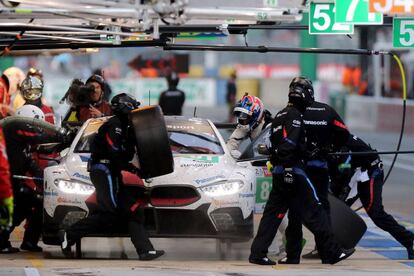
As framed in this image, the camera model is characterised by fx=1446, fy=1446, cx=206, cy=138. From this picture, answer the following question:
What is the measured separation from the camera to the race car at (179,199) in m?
14.2

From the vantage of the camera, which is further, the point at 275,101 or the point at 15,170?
the point at 275,101

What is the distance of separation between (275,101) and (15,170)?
147 feet

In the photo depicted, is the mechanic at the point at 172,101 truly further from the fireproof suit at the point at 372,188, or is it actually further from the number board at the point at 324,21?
the fireproof suit at the point at 372,188

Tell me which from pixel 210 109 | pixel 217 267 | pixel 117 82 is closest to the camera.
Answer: pixel 217 267

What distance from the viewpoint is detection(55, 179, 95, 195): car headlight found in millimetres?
14305

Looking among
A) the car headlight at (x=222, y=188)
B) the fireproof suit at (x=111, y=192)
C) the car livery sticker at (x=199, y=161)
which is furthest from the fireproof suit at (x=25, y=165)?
the car headlight at (x=222, y=188)

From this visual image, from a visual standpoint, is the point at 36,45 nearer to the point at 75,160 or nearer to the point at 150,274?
the point at 75,160

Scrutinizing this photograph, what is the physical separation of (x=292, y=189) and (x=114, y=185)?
1.75m

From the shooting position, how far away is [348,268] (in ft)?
45.3

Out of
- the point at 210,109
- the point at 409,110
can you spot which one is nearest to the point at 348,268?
the point at 409,110

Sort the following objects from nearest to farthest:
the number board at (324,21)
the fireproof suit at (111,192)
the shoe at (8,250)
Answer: the fireproof suit at (111,192) → the shoe at (8,250) → the number board at (324,21)

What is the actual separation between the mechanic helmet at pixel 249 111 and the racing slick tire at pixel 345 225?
1640mm

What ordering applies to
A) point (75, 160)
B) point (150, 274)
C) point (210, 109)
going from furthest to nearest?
1. point (210, 109)
2. point (75, 160)
3. point (150, 274)

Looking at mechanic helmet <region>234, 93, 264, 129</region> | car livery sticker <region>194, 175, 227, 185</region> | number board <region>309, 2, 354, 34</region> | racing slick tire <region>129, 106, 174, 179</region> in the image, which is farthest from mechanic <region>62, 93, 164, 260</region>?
number board <region>309, 2, 354, 34</region>
